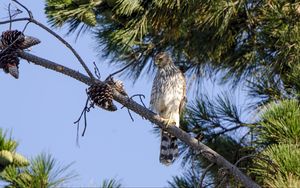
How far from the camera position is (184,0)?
15.0ft

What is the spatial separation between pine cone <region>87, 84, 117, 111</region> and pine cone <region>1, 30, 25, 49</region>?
0.90 feet

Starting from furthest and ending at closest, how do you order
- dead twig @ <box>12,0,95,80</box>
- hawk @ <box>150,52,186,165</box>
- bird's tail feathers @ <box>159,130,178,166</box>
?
hawk @ <box>150,52,186,165</box> → bird's tail feathers @ <box>159,130,178,166</box> → dead twig @ <box>12,0,95,80</box>

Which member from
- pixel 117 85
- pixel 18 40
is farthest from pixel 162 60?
pixel 18 40

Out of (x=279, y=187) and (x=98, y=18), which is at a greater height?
(x=98, y=18)

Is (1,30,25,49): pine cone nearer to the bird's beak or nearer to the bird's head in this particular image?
the bird's beak

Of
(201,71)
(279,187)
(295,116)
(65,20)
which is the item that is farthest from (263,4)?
(279,187)

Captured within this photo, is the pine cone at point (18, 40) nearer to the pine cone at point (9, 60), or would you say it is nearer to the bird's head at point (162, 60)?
the pine cone at point (9, 60)

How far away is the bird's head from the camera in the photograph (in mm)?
4855

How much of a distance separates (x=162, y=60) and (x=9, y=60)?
203 centimetres

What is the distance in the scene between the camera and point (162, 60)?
4875mm

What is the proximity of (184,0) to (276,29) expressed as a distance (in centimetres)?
70

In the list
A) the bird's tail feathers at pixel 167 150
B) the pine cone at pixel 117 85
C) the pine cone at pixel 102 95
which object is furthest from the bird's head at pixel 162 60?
the pine cone at pixel 102 95

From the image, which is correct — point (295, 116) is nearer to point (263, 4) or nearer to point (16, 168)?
point (16, 168)

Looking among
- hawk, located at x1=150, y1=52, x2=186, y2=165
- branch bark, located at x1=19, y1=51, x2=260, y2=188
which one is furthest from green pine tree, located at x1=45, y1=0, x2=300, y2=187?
branch bark, located at x1=19, y1=51, x2=260, y2=188
